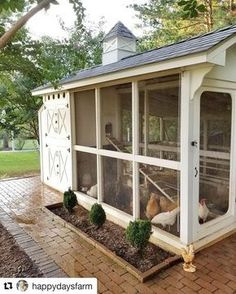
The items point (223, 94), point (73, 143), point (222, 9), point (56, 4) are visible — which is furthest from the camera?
point (222, 9)

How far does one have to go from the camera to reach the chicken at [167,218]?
3828 millimetres

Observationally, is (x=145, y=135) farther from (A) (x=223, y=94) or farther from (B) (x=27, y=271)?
(B) (x=27, y=271)

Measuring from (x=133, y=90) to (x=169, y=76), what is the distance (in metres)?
0.71

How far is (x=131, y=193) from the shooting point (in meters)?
4.48

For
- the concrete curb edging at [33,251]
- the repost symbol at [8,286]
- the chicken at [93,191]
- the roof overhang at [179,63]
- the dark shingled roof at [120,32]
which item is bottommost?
the concrete curb edging at [33,251]

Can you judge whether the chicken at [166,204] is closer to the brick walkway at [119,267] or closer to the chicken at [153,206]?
the chicken at [153,206]

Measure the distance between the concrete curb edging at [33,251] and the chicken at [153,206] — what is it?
1.53 m

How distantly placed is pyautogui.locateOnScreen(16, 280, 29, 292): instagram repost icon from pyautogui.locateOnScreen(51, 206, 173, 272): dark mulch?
4.64 ft

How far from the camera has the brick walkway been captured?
3.04 meters

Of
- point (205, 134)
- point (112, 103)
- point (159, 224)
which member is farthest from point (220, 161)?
point (112, 103)

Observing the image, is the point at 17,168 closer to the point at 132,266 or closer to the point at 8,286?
the point at 132,266

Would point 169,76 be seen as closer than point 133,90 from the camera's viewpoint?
Yes

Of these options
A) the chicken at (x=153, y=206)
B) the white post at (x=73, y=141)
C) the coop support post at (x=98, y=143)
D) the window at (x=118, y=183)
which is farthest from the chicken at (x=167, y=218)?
the white post at (x=73, y=141)

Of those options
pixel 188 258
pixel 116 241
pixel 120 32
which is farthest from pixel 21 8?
pixel 120 32
